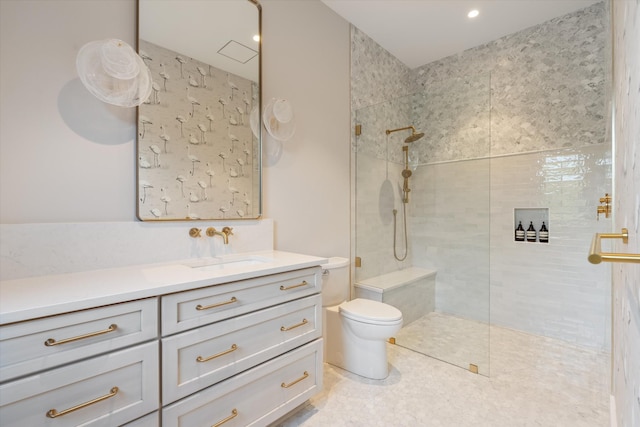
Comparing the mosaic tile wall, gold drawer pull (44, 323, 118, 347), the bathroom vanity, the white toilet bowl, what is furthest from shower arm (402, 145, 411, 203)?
gold drawer pull (44, 323, 118, 347)

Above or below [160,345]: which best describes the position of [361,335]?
below

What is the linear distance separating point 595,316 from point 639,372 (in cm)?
261

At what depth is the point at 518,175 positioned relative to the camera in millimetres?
2771

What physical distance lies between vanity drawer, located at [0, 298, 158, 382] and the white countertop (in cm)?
3

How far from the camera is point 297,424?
157 cm

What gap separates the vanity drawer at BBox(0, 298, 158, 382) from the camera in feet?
2.61

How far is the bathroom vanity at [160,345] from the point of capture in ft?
2.75

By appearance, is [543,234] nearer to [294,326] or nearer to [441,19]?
Answer: [441,19]

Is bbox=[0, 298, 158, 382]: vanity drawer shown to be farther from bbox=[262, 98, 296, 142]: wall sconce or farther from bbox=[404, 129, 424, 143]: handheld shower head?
bbox=[404, 129, 424, 143]: handheld shower head

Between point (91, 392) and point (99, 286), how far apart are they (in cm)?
34

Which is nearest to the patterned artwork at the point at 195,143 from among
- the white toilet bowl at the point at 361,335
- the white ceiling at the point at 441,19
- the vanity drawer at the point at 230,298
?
the vanity drawer at the point at 230,298

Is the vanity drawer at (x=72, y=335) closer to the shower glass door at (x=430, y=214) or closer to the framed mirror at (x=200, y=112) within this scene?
the framed mirror at (x=200, y=112)

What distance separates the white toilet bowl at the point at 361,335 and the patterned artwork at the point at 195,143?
0.99 metres

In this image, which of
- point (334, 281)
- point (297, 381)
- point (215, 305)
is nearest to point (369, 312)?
point (334, 281)
